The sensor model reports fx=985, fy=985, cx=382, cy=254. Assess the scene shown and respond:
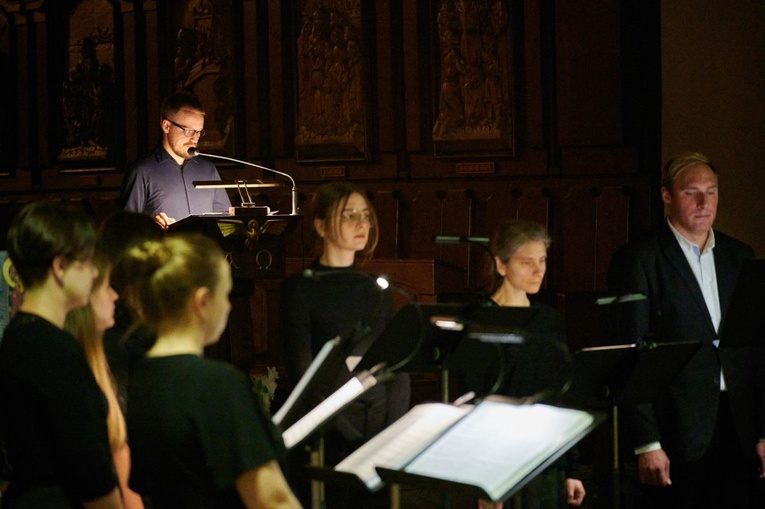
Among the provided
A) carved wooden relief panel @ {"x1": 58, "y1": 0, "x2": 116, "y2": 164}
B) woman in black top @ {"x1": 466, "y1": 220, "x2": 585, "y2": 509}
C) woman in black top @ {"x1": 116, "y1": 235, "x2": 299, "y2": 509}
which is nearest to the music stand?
woman in black top @ {"x1": 466, "y1": 220, "x2": 585, "y2": 509}

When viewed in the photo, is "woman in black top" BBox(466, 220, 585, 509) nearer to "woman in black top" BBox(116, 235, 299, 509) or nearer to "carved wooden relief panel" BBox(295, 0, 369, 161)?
"woman in black top" BBox(116, 235, 299, 509)

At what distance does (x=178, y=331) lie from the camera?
203cm

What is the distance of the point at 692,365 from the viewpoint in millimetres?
3574

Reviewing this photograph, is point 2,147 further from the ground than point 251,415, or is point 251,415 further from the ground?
point 2,147

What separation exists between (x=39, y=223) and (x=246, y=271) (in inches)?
104

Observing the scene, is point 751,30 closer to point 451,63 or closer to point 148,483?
point 451,63

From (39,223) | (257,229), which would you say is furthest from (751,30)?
(39,223)

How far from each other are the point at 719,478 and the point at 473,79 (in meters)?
4.02

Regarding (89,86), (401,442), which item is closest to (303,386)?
(401,442)

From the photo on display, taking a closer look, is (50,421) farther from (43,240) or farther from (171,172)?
(171,172)

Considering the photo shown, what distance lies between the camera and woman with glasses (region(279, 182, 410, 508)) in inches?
138

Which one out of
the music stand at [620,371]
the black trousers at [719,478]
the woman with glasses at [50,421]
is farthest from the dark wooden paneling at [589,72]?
the woman with glasses at [50,421]

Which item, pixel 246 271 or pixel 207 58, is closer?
pixel 246 271

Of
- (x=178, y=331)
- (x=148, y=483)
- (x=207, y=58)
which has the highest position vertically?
(x=207, y=58)
